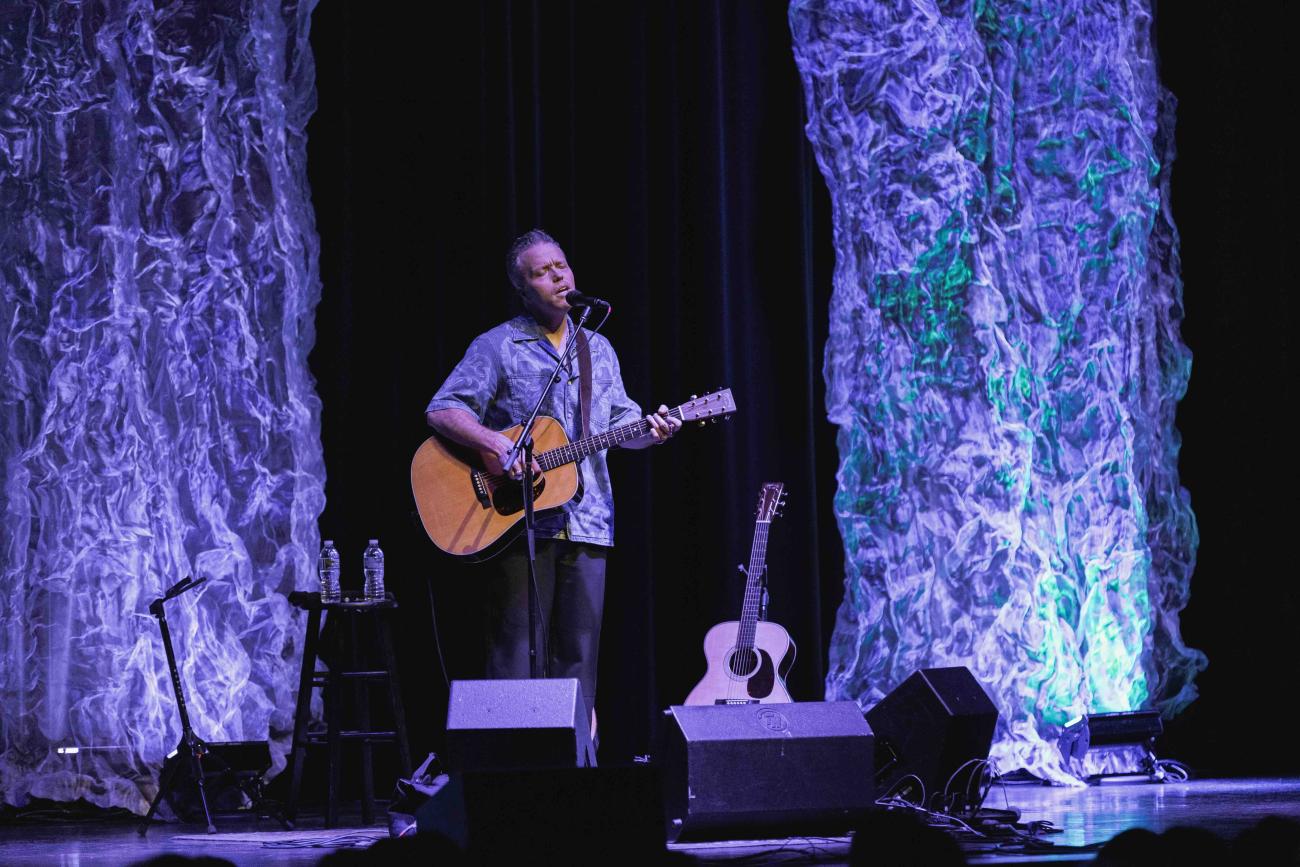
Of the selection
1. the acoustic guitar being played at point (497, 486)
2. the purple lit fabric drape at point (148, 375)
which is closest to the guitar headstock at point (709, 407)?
the acoustic guitar being played at point (497, 486)

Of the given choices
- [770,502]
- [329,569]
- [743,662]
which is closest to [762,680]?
[743,662]

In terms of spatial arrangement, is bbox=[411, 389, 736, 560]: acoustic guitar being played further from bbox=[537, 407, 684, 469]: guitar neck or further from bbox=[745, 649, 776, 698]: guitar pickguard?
bbox=[745, 649, 776, 698]: guitar pickguard

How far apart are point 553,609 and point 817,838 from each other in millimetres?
1229

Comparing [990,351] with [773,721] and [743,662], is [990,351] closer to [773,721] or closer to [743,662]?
[743,662]

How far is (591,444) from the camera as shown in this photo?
435 centimetres

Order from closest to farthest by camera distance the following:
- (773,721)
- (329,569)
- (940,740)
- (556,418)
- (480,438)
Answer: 1. (773,721)
2. (940,740)
3. (480,438)
4. (556,418)
5. (329,569)

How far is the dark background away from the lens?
5289mm

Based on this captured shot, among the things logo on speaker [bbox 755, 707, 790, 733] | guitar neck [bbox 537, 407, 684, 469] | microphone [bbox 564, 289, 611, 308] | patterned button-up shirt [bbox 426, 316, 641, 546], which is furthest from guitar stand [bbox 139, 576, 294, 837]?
logo on speaker [bbox 755, 707, 790, 733]

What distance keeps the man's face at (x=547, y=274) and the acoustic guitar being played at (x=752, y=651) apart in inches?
44.8

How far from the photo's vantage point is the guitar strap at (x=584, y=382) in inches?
175

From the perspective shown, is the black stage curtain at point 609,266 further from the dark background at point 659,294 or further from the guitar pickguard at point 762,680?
the guitar pickguard at point 762,680

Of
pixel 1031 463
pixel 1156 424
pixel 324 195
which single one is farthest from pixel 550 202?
pixel 1156 424

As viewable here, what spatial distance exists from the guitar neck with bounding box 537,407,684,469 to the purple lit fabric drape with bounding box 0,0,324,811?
4.10 ft

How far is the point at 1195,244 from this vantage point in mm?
6105
